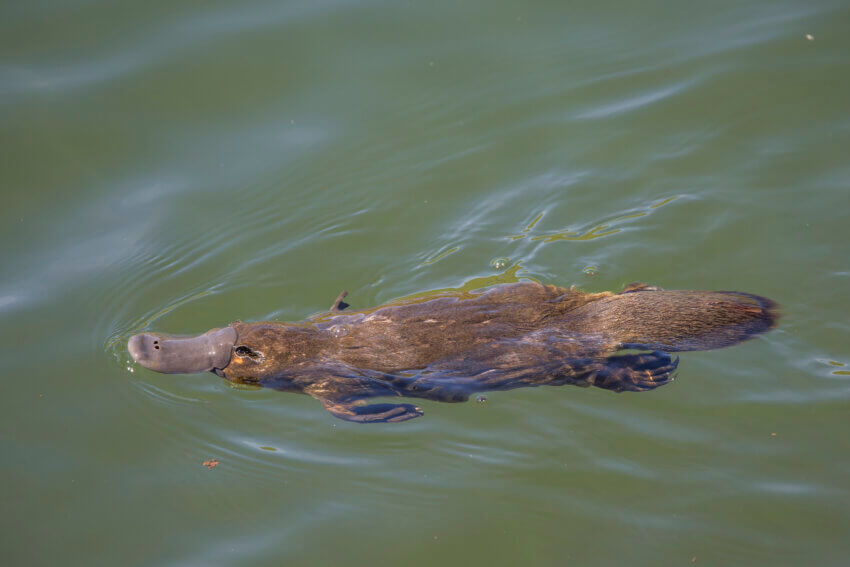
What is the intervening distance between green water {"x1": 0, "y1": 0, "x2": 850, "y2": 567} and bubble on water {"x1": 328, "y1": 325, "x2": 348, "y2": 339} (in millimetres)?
698

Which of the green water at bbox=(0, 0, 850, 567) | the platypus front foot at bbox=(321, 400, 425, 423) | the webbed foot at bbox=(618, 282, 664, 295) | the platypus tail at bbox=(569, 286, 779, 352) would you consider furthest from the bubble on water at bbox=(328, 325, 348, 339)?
the webbed foot at bbox=(618, 282, 664, 295)

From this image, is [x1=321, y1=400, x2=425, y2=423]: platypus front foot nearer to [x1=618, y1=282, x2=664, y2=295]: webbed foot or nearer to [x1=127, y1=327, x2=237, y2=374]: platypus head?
[x1=127, y1=327, x2=237, y2=374]: platypus head

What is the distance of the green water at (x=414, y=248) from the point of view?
516 centimetres

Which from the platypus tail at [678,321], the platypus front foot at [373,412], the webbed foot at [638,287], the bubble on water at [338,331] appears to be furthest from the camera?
the webbed foot at [638,287]

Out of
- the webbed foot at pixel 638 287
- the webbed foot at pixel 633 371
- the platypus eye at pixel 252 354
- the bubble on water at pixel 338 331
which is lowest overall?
the webbed foot at pixel 633 371

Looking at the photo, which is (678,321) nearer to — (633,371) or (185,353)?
(633,371)

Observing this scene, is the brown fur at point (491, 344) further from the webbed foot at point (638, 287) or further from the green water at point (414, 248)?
the webbed foot at point (638, 287)

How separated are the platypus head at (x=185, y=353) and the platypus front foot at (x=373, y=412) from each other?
0.99 metres

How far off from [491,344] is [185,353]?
8.14 feet

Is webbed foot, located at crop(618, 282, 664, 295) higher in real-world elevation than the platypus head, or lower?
lower

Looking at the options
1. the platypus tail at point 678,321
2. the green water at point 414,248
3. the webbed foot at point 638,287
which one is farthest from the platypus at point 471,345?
the webbed foot at point 638,287

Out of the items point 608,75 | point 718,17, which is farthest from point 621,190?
point 718,17

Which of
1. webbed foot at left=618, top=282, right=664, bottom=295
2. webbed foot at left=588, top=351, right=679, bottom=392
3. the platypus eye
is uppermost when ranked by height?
the platypus eye

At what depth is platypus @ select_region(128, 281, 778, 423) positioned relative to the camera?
5465 mm
